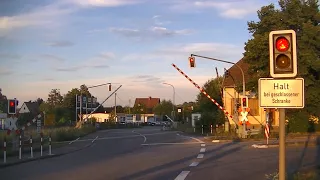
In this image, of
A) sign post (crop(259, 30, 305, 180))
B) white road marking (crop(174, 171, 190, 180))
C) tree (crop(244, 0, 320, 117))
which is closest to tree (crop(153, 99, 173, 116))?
tree (crop(244, 0, 320, 117))

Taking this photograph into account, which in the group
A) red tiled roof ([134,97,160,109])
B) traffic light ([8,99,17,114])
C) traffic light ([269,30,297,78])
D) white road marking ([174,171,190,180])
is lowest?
white road marking ([174,171,190,180])

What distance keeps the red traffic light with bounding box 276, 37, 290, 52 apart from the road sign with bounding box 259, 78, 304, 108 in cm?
51

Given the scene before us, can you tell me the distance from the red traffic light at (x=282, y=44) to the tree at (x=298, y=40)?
31.0 meters

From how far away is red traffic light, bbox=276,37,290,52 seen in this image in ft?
25.9

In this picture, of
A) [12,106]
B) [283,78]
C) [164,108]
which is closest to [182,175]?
[283,78]

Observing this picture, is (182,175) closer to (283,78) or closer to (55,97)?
(283,78)

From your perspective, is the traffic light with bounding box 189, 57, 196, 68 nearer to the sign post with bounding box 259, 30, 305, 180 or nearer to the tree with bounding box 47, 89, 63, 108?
the sign post with bounding box 259, 30, 305, 180

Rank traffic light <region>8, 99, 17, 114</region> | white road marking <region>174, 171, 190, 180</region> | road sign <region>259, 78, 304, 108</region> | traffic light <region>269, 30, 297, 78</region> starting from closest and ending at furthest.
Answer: traffic light <region>269, 30, 297, 78</region> < road sign <region>259, 78, 304, 108</region> < white road marking <region>174, 171, 190, 180</region> < traffic light <region>8, 99, 17, 114</region>

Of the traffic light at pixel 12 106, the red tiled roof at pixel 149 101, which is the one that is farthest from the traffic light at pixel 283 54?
the red tiled roof at pixel 149 101

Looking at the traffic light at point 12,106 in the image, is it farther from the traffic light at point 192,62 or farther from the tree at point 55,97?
the tree at point 55,97

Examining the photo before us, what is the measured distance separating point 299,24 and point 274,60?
3345 centimetres

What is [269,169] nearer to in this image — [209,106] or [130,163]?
[130,163]

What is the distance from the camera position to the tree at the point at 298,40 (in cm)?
3844

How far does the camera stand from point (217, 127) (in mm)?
50062
